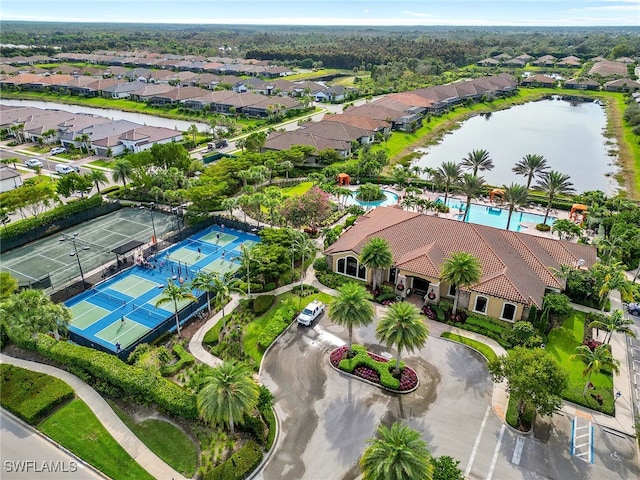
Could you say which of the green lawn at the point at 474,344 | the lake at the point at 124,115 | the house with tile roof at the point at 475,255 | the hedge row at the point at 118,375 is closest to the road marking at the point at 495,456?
the green lawn at the point at 474,344

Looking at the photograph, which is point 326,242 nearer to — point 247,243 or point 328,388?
point 247,243

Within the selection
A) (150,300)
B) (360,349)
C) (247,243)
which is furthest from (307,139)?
(360,349)

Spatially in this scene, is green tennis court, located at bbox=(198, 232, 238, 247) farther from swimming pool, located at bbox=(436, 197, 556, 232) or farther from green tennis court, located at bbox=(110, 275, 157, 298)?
swimming pool, located at bbox=(436, 197, 556, 232)

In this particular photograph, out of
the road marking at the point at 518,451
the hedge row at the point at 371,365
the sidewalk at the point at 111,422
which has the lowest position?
the sidewalk at the point at 111,422

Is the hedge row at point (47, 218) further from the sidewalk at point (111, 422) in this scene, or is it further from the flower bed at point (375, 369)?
the flower bed at point (375, 369)

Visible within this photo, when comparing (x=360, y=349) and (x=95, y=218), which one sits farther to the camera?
(x=95, y=218)

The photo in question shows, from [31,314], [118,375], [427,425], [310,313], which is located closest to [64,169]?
[31,314]

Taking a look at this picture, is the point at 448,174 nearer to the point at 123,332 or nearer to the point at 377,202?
the point at 377,202
